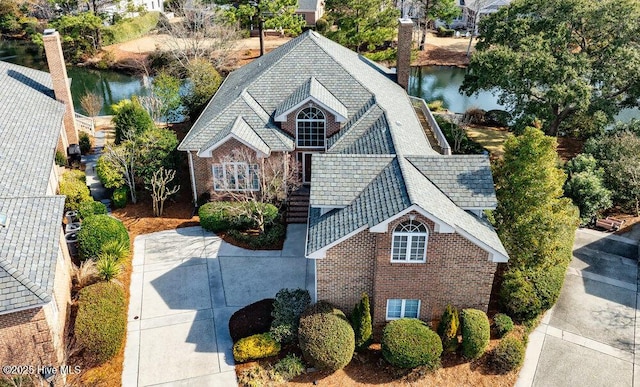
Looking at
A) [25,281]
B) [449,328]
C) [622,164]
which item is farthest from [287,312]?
[622,164]

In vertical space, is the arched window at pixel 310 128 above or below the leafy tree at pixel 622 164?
above

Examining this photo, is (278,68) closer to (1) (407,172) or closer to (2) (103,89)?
(1) (407,172)

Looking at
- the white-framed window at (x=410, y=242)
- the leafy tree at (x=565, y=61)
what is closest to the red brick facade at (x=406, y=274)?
the white-framed window at (x=410, y=242)

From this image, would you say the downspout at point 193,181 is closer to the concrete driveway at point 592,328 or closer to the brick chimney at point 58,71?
the brick chimney at point 58,71

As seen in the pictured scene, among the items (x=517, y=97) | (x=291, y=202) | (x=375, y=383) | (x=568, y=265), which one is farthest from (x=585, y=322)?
(x=517, y=97)

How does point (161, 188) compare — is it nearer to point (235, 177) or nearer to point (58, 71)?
point (235, 177)

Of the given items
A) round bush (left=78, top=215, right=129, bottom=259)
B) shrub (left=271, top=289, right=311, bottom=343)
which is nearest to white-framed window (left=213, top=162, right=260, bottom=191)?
round bush (left=78, top=215, right=129, bottom=259)
